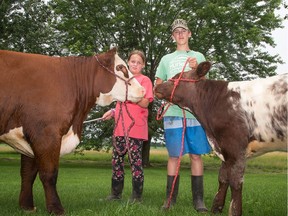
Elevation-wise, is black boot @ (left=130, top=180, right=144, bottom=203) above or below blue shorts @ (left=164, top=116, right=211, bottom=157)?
below

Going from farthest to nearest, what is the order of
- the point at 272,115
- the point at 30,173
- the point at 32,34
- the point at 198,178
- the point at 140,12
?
the point at 140,12
the point at 32,34
the point at 198,178
the point at 30,173
the point at 272,115

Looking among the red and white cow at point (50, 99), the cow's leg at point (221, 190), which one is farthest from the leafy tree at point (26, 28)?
the cow's leg at point (221, 190)

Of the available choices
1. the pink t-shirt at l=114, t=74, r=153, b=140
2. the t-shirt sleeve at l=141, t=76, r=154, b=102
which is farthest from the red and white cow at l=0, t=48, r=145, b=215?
the pink t-shirt at l=114, t=74, r=153, b=140

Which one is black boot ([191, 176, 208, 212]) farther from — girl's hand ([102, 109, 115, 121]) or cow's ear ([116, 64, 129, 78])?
cow's ear ([116, 64, 129, 78])

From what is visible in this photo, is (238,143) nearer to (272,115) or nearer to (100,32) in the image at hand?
(272,115)

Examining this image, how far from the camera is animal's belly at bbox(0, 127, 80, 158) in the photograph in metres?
5.23

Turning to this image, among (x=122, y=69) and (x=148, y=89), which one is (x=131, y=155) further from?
(x=122, y=69)

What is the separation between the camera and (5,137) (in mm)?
5281

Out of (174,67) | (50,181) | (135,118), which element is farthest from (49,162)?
(174,67)

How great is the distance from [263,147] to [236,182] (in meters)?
0.54

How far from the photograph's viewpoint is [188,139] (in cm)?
659

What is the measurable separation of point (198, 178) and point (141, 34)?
761 inches

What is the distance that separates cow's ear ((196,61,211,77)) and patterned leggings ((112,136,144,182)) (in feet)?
6.03

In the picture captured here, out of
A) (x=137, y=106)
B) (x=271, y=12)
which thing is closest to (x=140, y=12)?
(x=271, y=12)
